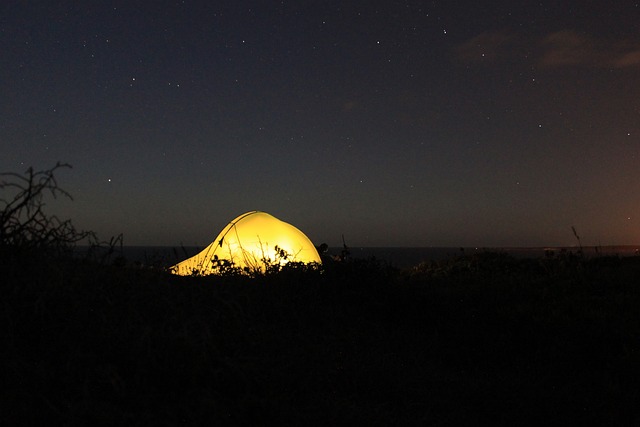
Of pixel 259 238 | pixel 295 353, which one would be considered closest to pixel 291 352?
pixel 295 353

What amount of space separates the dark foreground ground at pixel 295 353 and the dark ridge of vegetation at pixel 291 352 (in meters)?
0.01

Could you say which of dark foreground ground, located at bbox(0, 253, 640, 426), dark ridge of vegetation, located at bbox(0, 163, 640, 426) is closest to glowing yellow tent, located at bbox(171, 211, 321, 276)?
dark ridge of vegetation, located at bbox(0, 163, 640, 426)

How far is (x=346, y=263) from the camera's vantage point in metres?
8.14

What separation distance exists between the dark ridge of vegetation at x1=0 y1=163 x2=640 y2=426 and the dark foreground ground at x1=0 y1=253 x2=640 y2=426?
1 centimetres

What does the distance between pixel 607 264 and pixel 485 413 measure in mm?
8524

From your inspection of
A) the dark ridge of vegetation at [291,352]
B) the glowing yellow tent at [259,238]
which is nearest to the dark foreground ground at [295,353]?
the dark ridge of vegetation at [291,352]

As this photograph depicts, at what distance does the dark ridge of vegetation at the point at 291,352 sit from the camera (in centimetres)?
337

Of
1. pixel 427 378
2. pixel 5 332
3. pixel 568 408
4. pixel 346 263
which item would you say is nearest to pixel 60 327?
pixel 5 332

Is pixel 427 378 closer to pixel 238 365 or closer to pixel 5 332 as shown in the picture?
pixel 238 365

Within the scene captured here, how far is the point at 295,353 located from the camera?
4.67 m

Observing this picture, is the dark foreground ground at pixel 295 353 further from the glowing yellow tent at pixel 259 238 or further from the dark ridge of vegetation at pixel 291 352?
the glowing yellow tent at pixel 259 238

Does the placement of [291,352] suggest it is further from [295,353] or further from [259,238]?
[259,238]

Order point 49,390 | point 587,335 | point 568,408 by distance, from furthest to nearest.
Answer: point 587,335
point 568,408
point 49,390

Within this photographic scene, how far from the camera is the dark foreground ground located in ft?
11.0
